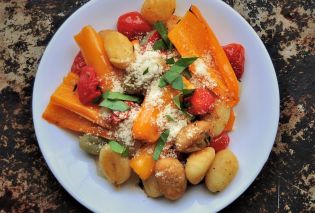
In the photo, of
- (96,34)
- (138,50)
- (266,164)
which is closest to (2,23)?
(96,34)

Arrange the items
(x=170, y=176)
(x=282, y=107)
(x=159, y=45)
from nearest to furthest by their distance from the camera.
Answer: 1. (x=170, y=176)
2. (x=159, y=45)
3. (x=282, y=107)

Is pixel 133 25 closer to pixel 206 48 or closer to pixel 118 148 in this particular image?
pixel 206 48

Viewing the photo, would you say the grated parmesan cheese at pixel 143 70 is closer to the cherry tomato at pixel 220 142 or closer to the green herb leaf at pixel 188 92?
the green herb leaf at pixel 188 92

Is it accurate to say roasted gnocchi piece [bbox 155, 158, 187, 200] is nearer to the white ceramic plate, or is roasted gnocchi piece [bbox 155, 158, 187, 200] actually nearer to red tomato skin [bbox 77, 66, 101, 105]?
the white ceramic plate

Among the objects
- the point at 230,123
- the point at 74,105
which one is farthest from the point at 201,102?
the point at 74,105

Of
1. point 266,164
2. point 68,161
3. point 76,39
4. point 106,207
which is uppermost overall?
point 76,39

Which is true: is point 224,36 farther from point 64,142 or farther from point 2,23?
point 2,23

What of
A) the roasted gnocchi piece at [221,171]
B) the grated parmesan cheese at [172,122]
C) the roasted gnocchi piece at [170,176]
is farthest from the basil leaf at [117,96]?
the roasted gnocchi piece at [221,171]
